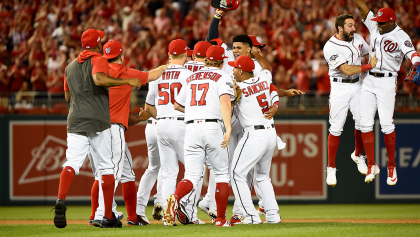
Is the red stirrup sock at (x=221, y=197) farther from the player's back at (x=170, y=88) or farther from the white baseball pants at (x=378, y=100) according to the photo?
the white baseball pants at (x=378, y=100)

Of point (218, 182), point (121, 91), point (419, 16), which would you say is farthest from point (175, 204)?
point (419, 16)

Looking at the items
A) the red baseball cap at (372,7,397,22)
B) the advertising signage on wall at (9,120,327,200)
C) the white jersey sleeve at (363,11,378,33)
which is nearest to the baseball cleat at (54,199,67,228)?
the red baseball cap at (372,7,397,22)

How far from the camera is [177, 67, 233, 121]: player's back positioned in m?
7.14

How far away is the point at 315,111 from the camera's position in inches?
479

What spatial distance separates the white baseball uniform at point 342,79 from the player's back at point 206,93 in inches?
74.7

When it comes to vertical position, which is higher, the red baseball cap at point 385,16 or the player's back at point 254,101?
the red baseball cap at point 385,16

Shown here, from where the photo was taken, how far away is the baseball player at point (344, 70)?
8.16 metres

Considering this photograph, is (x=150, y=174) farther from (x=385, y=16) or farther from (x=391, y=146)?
(x=385, y=16)

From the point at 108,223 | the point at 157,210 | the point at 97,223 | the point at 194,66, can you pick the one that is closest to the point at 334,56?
the point at 194,66

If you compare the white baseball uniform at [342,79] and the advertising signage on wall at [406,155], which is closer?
the white baseball uniform at [342,79]

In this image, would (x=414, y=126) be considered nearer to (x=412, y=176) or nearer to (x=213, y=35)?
(x=412, y=176)

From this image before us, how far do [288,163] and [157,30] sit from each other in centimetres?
576

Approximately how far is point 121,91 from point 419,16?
A: 33.7 feet

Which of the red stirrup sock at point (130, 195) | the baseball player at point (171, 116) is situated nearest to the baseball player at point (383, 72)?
the baseball player at point (171, 116)
